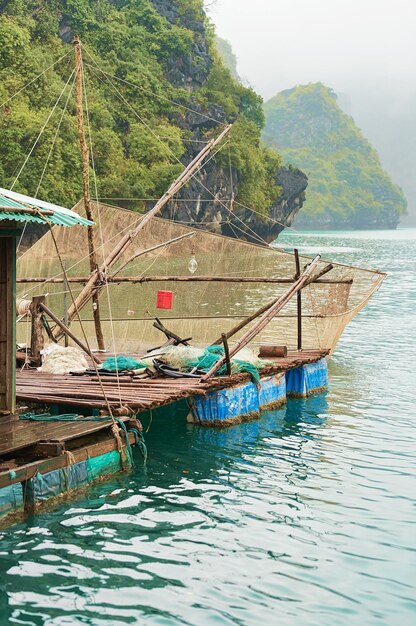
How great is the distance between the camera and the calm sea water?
8.39m

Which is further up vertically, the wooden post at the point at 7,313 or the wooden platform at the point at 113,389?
the wooden post at the point at 7,313

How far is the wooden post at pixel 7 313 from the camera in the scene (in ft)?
38.4

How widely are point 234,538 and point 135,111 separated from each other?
169 feet

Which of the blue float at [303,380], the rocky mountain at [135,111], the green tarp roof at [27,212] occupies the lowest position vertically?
the blue float at [303,380]

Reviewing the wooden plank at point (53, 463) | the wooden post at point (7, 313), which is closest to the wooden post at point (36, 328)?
the wooden post at point (7, 313)

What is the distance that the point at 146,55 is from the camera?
78.0 meters

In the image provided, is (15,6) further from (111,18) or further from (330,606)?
(330,606)

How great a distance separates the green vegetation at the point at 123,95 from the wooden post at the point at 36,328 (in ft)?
110

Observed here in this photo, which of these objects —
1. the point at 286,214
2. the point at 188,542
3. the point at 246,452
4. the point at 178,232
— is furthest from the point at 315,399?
the point at 286,214

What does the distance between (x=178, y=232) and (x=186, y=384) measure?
32.7ft

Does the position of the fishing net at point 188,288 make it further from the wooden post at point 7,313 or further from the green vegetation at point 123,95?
the green vegetation at point 123,95

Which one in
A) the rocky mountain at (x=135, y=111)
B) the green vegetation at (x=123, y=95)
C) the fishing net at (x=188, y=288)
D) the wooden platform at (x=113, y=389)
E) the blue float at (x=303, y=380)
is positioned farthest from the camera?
the rocky mountain at (x=135, y=111)

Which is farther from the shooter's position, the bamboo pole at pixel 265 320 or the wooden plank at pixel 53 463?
the bamboo pole at pixel 265 320

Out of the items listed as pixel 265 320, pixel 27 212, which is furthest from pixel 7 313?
pixel 265 320
